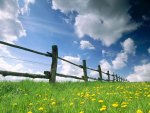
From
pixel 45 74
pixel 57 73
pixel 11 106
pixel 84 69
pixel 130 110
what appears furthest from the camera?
pixel 84 69

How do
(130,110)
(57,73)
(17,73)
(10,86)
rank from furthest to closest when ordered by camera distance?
1. (57,73)
2. (17,73)
3. (10,86)
4. (130,110)

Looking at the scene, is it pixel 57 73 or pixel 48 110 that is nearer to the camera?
pixel 48 110

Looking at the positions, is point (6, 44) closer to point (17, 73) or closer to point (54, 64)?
point (17, 73)

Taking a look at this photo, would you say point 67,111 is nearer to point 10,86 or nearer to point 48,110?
point 48,110

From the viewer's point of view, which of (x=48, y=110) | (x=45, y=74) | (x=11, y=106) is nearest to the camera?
(x=48, y=110)

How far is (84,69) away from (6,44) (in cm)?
913

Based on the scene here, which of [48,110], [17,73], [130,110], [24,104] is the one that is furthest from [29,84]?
[130,110]

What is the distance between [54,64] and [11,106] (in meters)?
5.61

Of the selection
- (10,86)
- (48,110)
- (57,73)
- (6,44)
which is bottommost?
(48,110)

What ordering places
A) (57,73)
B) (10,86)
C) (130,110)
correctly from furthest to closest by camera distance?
(57,73), (10,86), (130,110)

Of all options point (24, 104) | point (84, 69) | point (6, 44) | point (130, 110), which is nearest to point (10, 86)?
point (6, 44)

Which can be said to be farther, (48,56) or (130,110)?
(48,56)

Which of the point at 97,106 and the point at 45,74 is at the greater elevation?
the point at 45,74

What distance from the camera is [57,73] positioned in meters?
11.2
